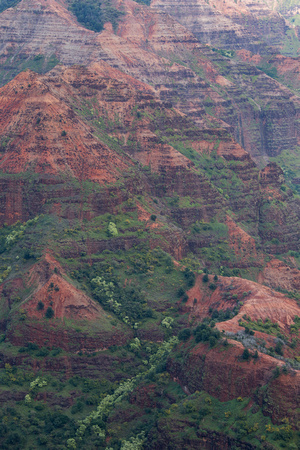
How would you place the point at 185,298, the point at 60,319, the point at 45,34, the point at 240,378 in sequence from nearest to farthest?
1. the point at 240,378
2. the point at 60,319
3. the point at 185,298
4. the point at 45,34

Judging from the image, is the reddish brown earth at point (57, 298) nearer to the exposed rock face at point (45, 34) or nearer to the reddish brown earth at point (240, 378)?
the reddish brown earth at point (240, 378)

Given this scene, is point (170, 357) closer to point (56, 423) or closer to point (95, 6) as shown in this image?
point (56, 423)

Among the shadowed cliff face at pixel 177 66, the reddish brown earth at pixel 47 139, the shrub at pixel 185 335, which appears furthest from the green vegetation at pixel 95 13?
the shrub at pixel 185 335

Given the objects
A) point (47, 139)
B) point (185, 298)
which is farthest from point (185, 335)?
point (47, 139)

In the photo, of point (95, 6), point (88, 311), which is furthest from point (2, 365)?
point (95, 6)

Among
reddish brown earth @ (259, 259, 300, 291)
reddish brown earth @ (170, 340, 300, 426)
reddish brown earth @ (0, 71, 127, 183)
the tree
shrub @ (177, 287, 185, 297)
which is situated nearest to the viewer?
A: reddish brown earth @ (170, 340, 300, 426)

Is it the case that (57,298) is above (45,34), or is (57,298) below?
above

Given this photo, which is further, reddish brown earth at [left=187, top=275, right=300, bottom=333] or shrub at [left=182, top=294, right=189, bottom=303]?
shrub at [left=182, top=294, right=189, bottom=303]

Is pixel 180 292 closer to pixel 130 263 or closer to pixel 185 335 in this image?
pixel 130 263

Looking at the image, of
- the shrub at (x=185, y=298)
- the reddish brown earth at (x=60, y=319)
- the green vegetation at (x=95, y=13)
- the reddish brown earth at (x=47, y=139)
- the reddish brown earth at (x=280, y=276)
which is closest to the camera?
the reddish brown earth at (x=60, y=319)

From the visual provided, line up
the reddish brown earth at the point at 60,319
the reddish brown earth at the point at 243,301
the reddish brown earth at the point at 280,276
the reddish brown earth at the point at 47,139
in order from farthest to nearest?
the reddish brown earth at the point at 280,276
the reddish brown earth at the point at 47,139
the reddish brown earth at the point at 60,319
the reddish brown earth at the point at 243,301

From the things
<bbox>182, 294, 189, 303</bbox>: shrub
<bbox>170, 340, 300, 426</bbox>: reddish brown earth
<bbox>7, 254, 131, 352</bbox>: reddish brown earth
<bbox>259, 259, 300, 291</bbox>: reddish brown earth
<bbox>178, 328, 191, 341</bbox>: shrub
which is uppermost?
<bbox>170, 340, 300, 426</bbox>: reddish brown earth

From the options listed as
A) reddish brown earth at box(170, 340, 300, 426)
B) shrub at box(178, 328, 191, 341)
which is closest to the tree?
shrub at box(178, 328, 191, 341)

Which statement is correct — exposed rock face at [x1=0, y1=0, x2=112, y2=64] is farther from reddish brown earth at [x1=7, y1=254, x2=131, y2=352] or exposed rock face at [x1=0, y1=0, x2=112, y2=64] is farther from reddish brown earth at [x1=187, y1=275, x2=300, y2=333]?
reddish brown earth at [x1=7, y1=254, x2=131, y2=352]
